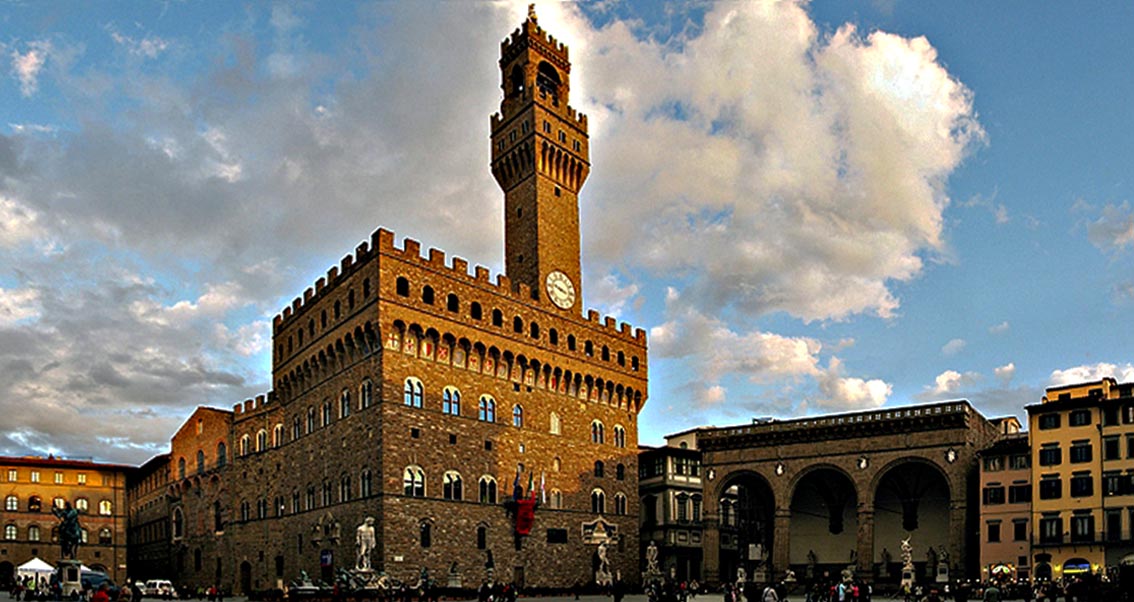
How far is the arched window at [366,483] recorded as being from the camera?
171ft

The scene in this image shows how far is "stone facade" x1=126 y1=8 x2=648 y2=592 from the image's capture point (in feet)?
173

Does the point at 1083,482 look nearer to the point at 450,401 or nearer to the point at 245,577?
the point at 450,401

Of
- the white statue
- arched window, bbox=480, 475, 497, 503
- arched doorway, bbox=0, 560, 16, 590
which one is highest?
arched window, bbox=480, 475, 497, 503

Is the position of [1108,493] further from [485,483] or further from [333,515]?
[333,515]

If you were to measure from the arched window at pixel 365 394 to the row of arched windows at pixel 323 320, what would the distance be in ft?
14.7

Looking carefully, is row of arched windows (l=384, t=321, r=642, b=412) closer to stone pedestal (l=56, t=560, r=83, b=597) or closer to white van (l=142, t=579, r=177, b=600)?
stone pedestal (l=56, t=560, r=83, b=597)

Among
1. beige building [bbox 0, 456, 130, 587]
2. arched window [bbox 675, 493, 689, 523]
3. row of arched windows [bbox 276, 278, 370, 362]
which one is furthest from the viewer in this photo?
beige building [bbox 0, 456, 130, 587]

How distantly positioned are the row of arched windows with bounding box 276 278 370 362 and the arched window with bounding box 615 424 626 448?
68.8 ft

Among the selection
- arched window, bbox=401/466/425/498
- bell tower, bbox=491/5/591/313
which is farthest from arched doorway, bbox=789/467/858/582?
arched window, bbox=401/466/425/498

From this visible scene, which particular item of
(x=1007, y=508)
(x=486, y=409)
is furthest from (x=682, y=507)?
(x=486, y=409)

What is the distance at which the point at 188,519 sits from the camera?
7556 centimetres

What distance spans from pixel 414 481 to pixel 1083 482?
1528 inches

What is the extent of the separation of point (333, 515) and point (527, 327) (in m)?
15.9

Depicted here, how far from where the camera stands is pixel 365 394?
53688mm
